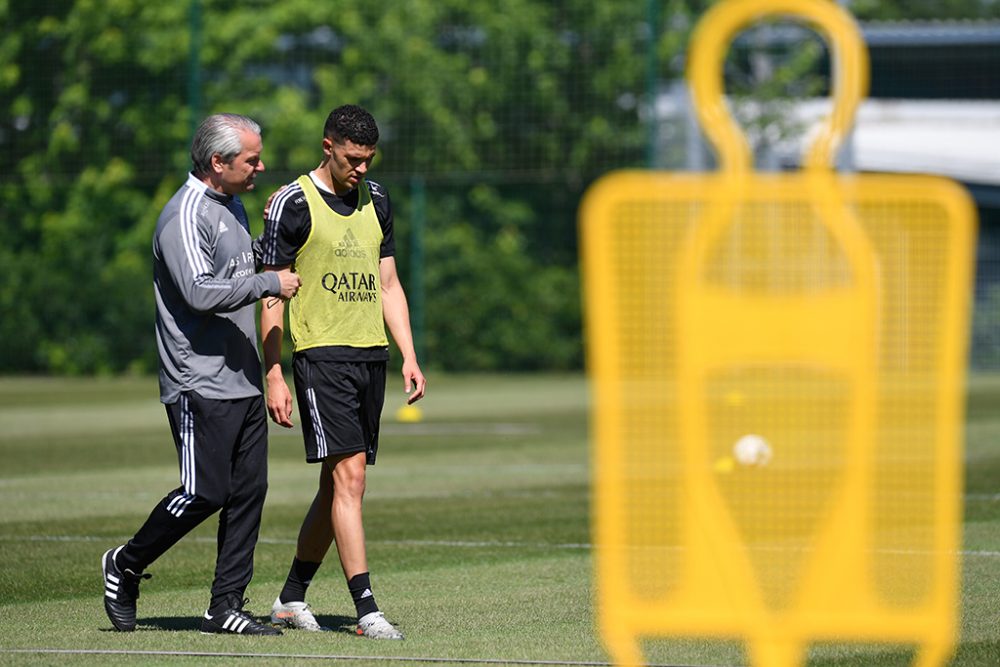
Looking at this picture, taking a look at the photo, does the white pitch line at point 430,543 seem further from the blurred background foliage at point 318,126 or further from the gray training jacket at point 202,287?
the blurred background foliage at point 318,126

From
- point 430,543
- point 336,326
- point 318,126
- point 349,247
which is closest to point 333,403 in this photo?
point 336,326

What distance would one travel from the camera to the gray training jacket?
7027 millimetres

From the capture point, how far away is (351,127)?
7.11 m

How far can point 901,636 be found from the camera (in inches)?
167

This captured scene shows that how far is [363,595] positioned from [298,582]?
481 millimetres

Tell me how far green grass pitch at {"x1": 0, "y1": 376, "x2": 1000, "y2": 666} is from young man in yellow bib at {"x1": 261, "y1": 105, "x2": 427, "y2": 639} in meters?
0.55

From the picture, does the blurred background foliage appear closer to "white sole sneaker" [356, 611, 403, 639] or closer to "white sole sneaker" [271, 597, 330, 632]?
"white sole sneaker" [271, 597, 330, 632]

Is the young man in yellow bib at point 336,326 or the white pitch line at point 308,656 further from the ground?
the young man in yellow bib at point 336,326

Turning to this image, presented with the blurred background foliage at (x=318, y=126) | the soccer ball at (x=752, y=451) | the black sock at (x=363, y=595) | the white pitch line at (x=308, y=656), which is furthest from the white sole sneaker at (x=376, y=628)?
the blurred background foliage at (x=318, y=126)

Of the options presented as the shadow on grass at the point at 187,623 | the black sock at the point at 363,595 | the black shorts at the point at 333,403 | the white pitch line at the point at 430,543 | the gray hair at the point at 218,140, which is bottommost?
the white pitch line at the point at 430,543

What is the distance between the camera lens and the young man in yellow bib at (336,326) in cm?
721

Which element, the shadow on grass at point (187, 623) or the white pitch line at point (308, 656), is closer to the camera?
the white pitch line at point (308, 656)

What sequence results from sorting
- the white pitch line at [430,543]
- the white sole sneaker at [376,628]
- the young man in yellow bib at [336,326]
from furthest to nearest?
the white pitch line at [430,543], the young man in yellow bib at [336,326], the white sole sneaker at [376,628]

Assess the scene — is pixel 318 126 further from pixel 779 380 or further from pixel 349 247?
pixel 779 380
